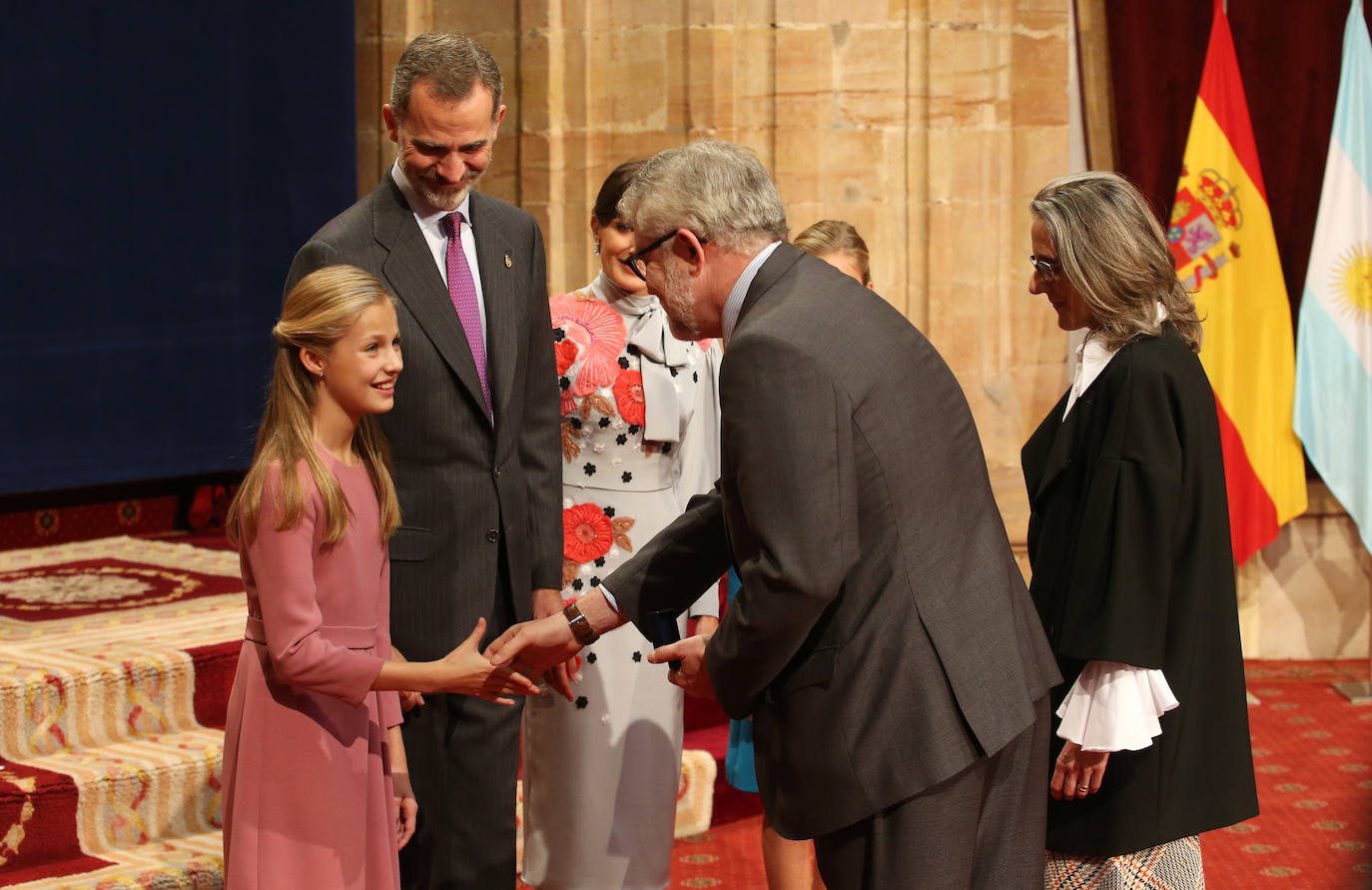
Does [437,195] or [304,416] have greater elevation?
[437,195]

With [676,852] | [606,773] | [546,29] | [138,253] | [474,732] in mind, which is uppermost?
[546,29]

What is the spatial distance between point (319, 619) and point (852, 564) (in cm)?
89

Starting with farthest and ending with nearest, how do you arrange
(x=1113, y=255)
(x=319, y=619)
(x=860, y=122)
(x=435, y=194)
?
(x=860, y=122) → (x=435, y=194) → (x=1113, y=255) → (x=319, y=619)

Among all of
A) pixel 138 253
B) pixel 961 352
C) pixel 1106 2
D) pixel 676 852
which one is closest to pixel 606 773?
pixel 676 852

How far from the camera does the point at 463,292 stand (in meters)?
2.93

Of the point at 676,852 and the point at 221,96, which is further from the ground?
the point at 221,96

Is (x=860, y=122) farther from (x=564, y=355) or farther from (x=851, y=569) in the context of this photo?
(x=851, y=569)

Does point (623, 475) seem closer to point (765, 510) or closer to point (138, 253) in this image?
point (765, 510)

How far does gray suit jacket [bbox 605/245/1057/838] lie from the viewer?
83.0 inches

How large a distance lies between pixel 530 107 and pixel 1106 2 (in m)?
2.45

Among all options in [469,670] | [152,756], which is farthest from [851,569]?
[152,756]

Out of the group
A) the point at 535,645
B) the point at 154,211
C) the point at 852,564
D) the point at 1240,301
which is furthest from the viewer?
the point at 1240,301

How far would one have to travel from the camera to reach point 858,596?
2203 millimetres

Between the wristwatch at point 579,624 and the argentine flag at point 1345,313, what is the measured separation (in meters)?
4.54
